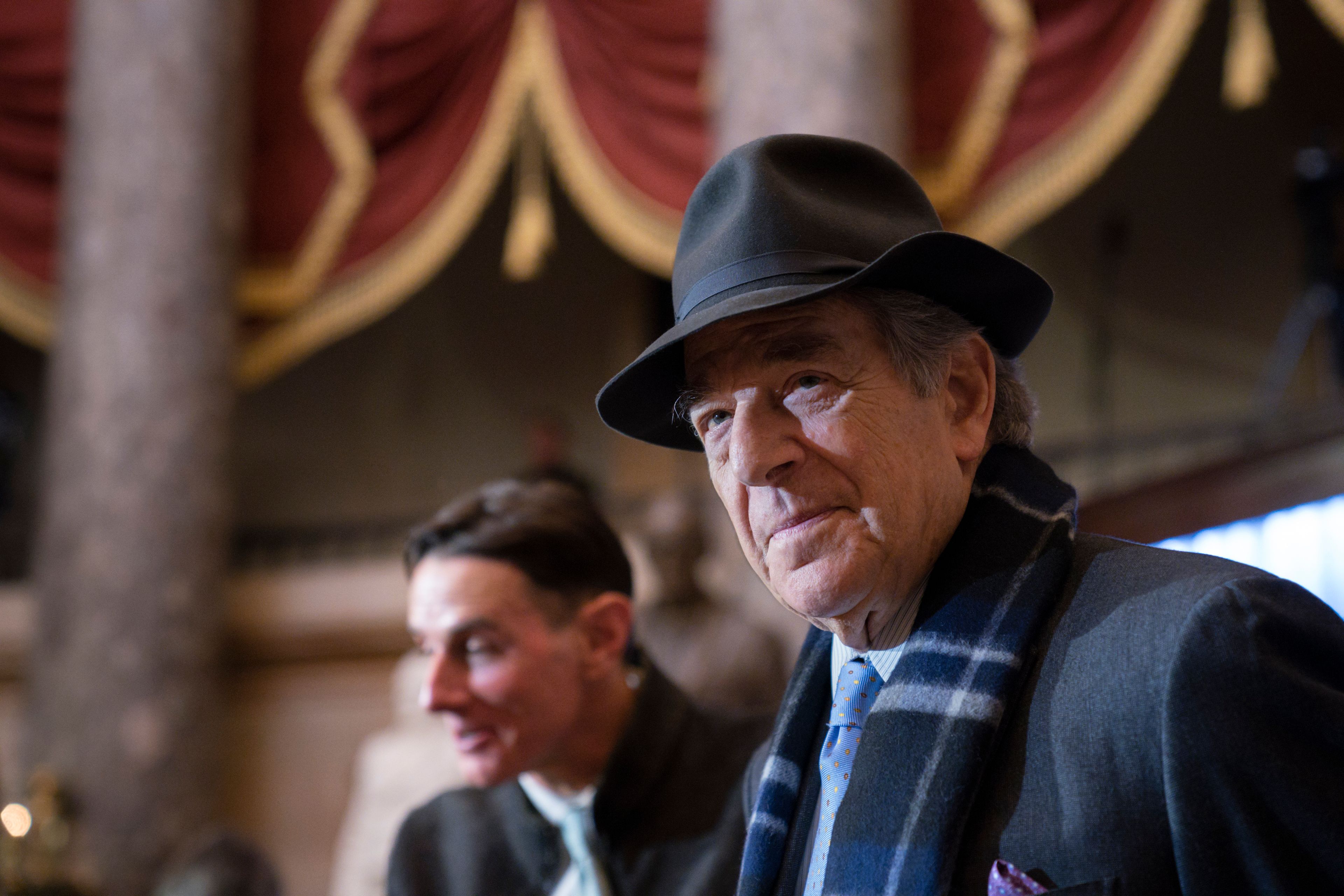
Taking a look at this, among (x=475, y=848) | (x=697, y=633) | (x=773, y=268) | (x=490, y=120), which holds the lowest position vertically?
(x=697, y=633)

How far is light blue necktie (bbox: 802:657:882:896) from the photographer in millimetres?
1094

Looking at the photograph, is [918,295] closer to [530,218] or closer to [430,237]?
[530,218]

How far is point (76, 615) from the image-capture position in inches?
184

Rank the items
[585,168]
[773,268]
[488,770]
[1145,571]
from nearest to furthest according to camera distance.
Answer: [1145,571] < [773,268] < [488,770] < [585,168]

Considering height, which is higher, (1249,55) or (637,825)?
(1249,55)

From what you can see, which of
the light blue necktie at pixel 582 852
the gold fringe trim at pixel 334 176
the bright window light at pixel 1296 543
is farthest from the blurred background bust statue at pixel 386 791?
the gold fringe trim at pixel 334 176

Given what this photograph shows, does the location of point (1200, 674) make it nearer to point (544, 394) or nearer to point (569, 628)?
point (569, 628)

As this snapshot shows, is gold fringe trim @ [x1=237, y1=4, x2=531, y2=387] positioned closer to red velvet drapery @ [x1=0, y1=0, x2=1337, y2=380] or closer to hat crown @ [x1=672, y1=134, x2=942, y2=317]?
red velvet drapery @ [x1=0, y1=0, x2=1337, y2=380]

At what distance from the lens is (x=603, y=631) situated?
1817mm

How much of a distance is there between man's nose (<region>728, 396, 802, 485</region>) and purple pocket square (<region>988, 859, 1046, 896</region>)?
0.36 meters

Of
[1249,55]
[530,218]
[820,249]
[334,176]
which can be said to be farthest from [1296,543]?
[334,176]

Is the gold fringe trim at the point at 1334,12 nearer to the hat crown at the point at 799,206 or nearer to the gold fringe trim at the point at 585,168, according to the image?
the gold fringe trim at the point at 585,168

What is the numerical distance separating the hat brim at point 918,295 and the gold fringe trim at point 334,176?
13.0ft

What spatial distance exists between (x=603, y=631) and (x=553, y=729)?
0.16 metres
